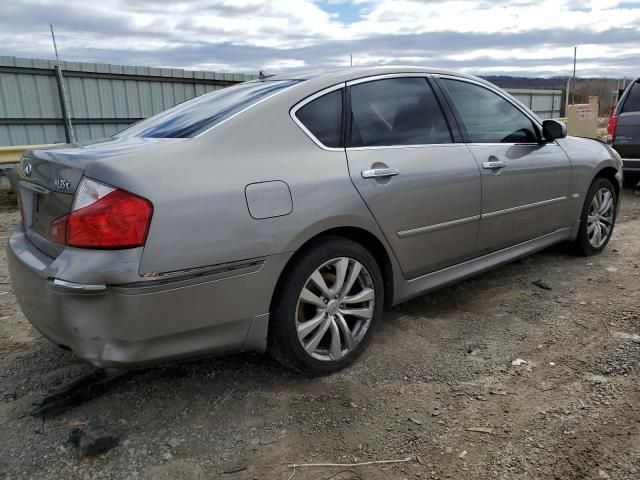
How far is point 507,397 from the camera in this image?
275 centimetres

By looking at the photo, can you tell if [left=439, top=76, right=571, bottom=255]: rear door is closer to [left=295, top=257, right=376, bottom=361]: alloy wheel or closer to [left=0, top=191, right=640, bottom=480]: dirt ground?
[left=0, top=191, right=640, bottom=480]: dirt ground

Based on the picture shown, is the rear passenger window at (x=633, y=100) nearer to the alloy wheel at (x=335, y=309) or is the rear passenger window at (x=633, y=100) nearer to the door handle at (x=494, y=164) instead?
the door handle at (x=494, y=164)

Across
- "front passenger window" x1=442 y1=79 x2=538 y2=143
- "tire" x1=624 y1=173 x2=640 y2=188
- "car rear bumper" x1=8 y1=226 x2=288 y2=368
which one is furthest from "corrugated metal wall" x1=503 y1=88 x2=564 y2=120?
"car rear bumper" x1=8 y1=226 x2=288 y2=368

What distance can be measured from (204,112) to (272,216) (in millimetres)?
872

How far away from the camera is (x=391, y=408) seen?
8.81 ft

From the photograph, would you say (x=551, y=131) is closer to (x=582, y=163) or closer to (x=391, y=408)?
(x=582, y=163)

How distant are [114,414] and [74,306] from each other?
697 mm

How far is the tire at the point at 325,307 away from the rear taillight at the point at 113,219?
2.49 ft

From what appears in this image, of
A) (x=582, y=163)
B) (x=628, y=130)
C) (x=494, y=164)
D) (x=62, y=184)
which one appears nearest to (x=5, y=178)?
(x=62, y=184)

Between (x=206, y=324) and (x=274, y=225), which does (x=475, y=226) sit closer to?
(x=274, y=225)

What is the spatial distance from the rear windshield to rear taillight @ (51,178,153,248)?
55 centimetres

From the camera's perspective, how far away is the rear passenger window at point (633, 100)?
830 cm

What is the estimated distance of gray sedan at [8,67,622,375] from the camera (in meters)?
2.26

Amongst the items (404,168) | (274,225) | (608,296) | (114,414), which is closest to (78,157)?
(274,225)
